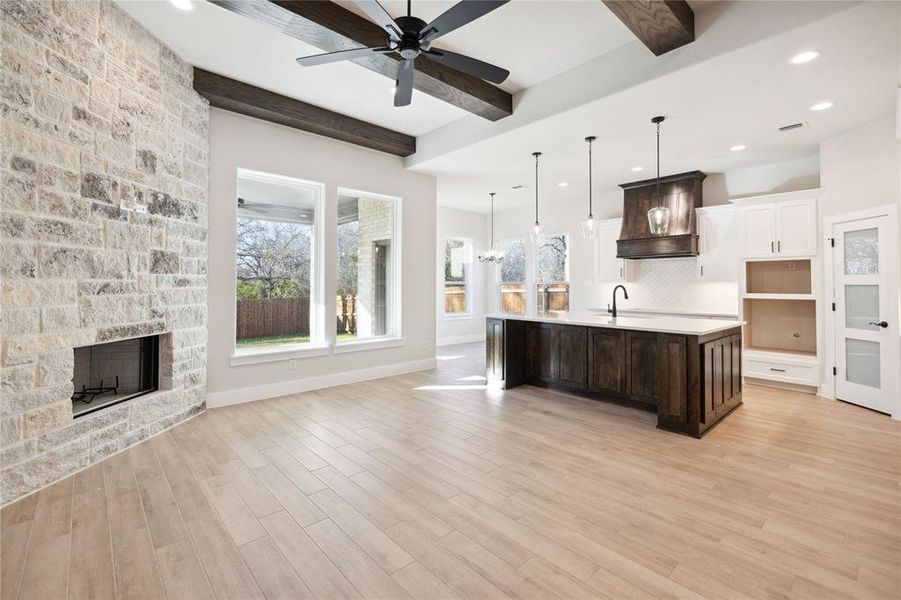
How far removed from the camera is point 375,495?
246 centimetres

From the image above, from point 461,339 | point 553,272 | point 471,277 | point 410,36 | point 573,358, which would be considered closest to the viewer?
point 410,36

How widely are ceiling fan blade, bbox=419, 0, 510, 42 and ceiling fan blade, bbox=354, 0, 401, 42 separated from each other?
160 mm

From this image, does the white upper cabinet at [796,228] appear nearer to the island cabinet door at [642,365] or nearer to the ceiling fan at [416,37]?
the island cabinet door at [642,365]

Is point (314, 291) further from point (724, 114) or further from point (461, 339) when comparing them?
point (724, 114)

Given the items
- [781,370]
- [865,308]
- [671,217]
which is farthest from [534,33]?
[781,370]

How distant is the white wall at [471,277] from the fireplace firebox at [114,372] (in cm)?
575

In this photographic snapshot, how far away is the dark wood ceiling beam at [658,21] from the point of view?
266 centimetres

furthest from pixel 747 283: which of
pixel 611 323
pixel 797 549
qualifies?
pixel 797 549

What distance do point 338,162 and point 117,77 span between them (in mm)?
2387

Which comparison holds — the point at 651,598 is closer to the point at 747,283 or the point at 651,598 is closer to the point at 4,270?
the point at 4,270

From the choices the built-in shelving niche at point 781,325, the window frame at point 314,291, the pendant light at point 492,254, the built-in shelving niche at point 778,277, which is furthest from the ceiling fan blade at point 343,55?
the built-in shelving niche at point 781,325

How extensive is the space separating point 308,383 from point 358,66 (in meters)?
3.52

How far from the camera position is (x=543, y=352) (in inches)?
197

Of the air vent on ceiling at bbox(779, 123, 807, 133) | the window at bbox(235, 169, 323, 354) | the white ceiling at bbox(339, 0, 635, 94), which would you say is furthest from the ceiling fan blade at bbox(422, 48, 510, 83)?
the air vent on ceiling at bbox(779, 123, 807, 133)
